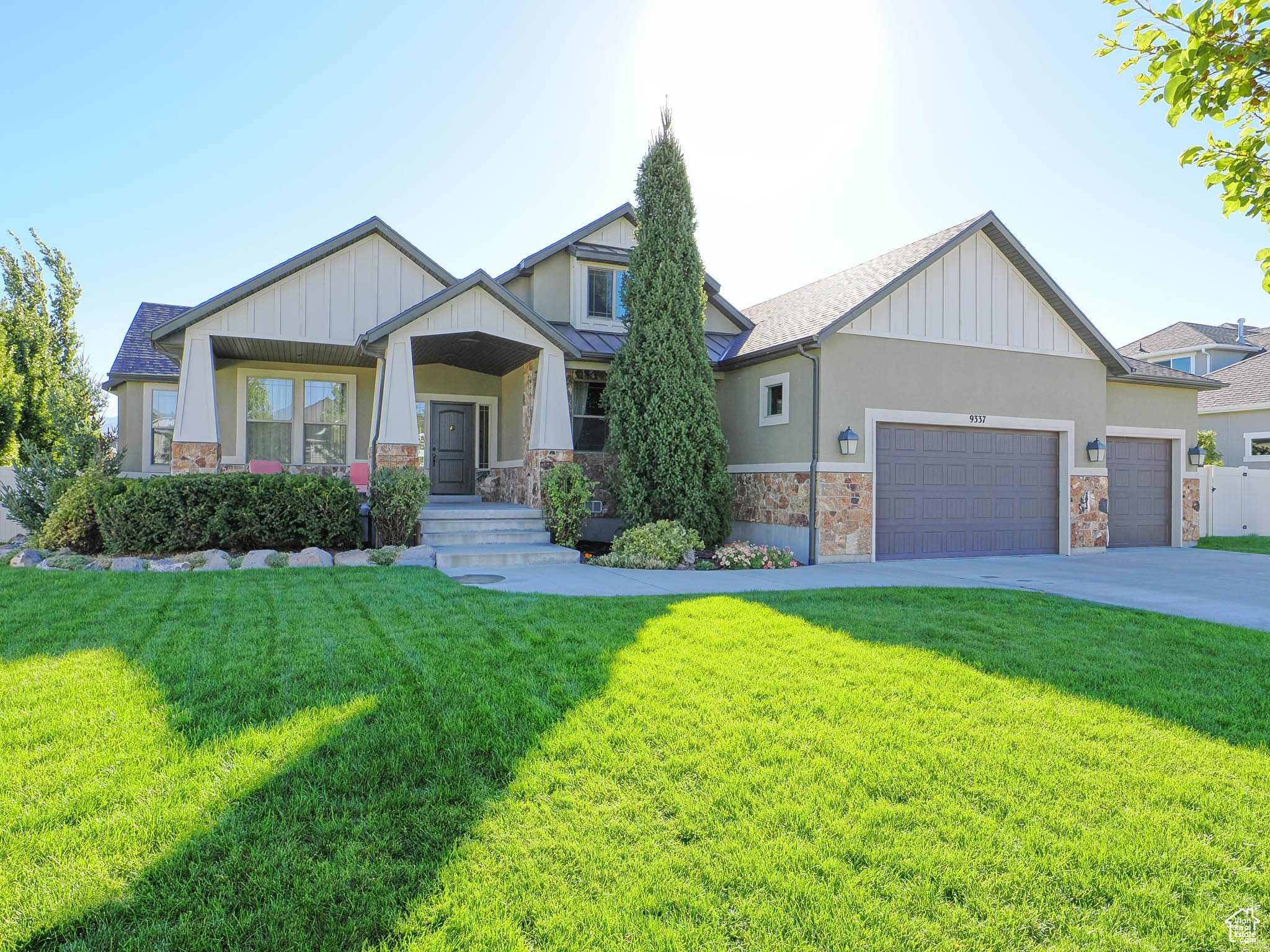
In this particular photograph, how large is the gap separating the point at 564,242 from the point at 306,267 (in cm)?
458

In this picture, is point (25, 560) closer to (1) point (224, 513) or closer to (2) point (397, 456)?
(1) point (224, 513)

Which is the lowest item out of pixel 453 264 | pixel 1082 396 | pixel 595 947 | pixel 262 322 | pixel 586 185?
pixel 595 947

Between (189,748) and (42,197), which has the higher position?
(42,197)

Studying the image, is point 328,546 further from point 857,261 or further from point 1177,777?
point 857,261

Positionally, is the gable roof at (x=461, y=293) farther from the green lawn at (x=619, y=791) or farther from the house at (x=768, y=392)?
the green lawn at (x=619, y=791)

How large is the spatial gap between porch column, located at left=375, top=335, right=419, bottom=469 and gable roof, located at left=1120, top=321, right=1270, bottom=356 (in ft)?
84.2

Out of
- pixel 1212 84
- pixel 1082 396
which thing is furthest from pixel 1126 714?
pixel 1082 396

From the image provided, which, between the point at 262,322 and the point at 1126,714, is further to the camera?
the point at 262,322

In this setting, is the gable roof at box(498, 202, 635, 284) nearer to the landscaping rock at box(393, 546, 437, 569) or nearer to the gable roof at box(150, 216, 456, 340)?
the gable roof at box(150, 216, 456, 340)

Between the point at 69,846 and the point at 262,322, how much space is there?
10.7m

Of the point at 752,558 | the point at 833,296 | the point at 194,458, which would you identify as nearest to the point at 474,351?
the point at 194,458

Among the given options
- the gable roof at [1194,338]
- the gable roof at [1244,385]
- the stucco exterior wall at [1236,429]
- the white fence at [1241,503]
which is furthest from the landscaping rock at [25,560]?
the gable roof at [1194,338]

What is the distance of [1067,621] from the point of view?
631cm

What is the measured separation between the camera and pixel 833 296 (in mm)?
12570
